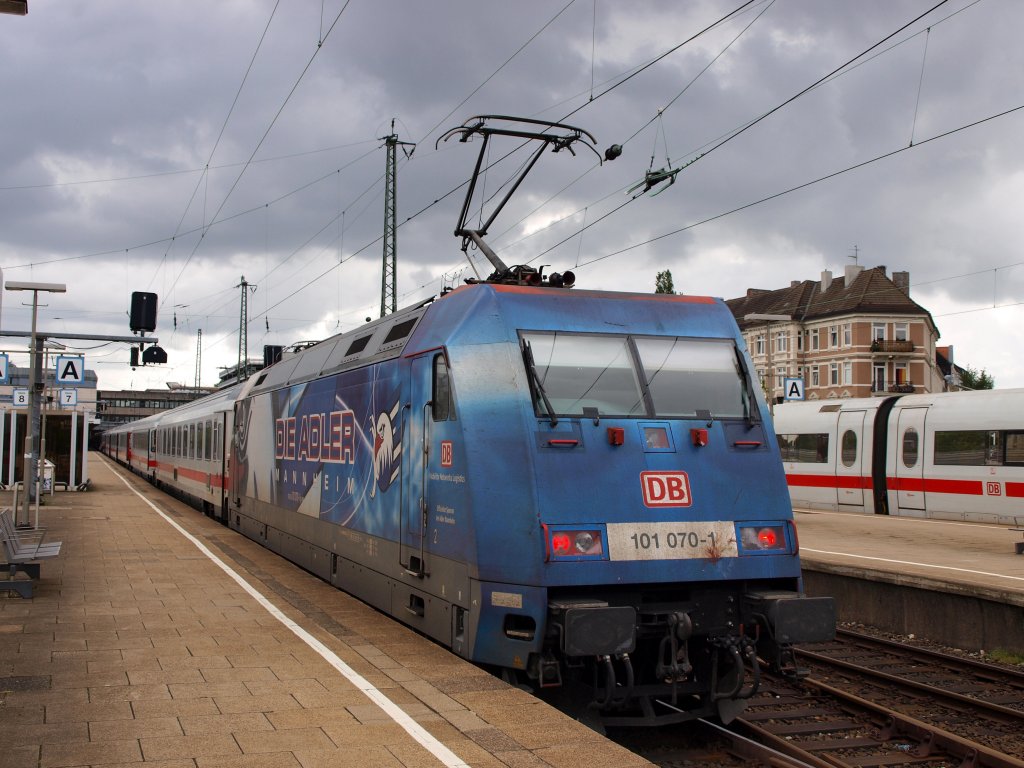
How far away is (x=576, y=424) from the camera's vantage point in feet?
23.3

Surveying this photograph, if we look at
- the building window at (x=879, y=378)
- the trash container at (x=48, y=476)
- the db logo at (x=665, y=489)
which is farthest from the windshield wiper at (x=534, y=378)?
the building window at (x=879, y=378)

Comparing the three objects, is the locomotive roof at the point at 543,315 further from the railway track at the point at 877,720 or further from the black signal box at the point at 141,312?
the black signal box at the point at 141,312

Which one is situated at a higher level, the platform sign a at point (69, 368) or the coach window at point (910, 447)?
the platform sign a at point (69, 368)

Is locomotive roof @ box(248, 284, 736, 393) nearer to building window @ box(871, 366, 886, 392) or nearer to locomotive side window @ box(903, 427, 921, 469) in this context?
locomotive side window @ box(903, 427, 921, 469)

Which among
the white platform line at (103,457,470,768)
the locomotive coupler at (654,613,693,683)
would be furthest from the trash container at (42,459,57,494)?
the locomotive coupler at (654,613,693,683)

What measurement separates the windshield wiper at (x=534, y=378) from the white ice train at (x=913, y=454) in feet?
50.0

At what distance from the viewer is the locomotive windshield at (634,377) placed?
23.9 ft

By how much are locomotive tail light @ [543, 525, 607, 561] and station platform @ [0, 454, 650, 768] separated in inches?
38.3

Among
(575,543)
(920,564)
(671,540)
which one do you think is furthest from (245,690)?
(920,564)

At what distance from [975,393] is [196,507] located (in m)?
20.7

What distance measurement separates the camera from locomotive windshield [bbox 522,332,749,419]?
7.29 m

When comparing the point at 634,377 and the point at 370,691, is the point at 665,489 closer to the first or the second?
the point at 634,377

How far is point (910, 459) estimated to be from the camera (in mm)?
21734

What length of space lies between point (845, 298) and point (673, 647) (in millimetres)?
58975
